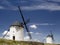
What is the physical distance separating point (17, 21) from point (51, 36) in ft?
68.4

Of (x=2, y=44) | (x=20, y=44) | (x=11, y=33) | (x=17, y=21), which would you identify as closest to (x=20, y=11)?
(x=17, y=21)

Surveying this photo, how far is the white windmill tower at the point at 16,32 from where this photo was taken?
42.3m

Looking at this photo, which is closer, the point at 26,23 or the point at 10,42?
the point at 10,42

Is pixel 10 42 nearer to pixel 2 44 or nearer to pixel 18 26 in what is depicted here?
pixel 2 44

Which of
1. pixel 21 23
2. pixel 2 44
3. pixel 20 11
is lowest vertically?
pixel 2 44

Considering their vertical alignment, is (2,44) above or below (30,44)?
below

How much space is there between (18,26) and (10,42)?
21.3 meters

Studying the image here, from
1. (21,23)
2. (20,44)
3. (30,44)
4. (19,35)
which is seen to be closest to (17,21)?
(21,23)

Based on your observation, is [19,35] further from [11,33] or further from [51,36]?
[51,36]

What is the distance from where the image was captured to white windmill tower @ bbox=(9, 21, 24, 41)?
4231 cm

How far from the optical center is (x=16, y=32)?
141 feet

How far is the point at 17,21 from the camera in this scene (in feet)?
150

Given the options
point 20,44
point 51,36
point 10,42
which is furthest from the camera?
point 51,36

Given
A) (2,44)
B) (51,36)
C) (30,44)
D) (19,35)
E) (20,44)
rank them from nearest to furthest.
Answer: (2,44), (20,44), (30,44), (19,35), (51,36)
